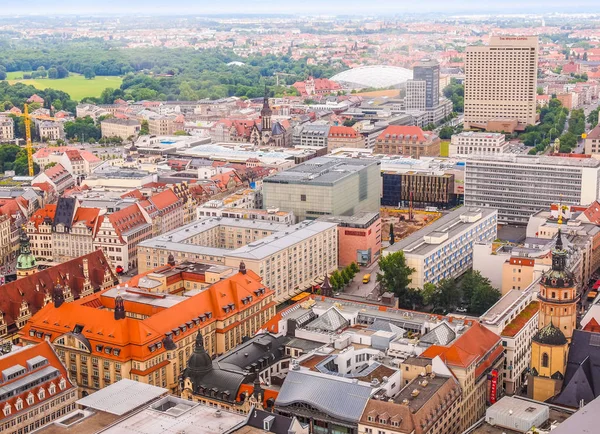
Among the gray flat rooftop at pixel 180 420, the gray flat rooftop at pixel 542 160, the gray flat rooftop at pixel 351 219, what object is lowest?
the gray flat rooftop at pixel 351 219

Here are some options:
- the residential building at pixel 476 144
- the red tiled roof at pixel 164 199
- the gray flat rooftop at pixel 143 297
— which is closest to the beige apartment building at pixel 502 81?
the residential building at pixel 476 144

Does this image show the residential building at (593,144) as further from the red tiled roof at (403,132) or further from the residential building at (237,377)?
the residential building at (237,377)

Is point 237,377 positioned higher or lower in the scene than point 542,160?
lower

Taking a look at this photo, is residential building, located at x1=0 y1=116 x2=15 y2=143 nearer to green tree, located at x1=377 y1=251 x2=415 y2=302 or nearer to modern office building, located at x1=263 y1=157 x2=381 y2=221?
modern office building, located at x1=263 y1=157 x2=381 y2=221

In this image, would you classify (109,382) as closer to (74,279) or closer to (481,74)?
(74,279)

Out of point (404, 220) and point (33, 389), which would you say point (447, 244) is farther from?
point (33, 389)

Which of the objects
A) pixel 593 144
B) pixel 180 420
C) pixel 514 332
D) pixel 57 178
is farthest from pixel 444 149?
pixel 180 420
